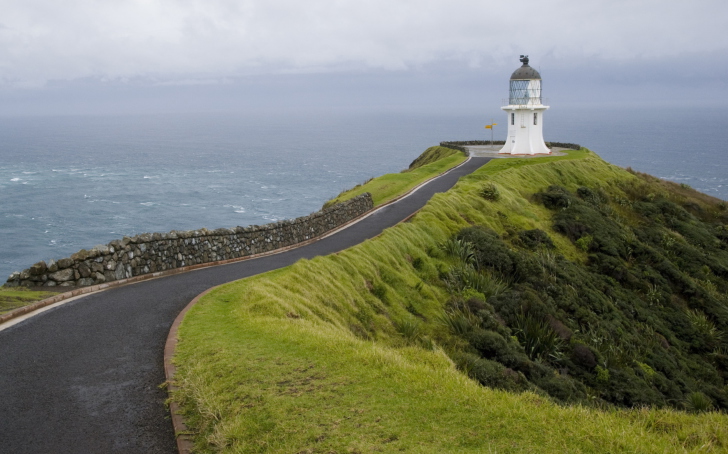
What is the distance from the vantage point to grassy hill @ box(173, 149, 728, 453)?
305 inches

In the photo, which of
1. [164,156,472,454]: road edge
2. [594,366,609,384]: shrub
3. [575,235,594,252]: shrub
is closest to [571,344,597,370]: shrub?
[594,366,609,384]: shrub

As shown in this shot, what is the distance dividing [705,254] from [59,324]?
31.3m

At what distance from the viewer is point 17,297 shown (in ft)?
46.5

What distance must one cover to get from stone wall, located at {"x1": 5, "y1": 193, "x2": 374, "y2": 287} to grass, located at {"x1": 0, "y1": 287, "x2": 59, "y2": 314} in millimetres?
Result: 495

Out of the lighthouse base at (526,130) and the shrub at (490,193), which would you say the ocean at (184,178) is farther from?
the shrub at (490,193)

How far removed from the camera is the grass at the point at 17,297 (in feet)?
44.1

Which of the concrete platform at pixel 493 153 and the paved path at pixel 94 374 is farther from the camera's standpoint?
the concrete platform at pixel 493 153

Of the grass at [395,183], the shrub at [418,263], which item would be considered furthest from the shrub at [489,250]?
the grass at [395,183]

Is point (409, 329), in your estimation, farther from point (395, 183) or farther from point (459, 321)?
point (395, 183)

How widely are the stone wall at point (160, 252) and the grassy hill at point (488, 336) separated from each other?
120 inches

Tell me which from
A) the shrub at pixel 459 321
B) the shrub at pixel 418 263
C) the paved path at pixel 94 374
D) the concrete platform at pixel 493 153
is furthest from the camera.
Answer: the concrete platform at pixel 493 153

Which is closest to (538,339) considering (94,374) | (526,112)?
(94,374)

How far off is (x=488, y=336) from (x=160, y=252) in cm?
954

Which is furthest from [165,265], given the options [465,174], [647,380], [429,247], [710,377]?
[465,174]
